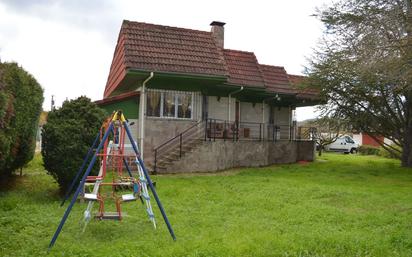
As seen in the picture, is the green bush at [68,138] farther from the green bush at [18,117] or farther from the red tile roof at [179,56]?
the red tile roof at [179,56]

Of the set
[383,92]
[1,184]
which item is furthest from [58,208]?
[383,92]

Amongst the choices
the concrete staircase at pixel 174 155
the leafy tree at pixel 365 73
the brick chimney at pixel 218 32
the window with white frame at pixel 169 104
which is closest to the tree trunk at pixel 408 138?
the leafy tree at pixel 365 73

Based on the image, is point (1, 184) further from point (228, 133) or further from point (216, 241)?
point (228, 133)

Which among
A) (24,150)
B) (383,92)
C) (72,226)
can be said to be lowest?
(72,226)

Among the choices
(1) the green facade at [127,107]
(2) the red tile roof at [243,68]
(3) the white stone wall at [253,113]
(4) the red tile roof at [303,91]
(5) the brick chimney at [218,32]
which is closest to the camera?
(1) the green facade at [127,107]

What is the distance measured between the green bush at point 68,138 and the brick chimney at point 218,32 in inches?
457

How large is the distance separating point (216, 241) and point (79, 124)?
6.04 m

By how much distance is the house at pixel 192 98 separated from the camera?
17.7 m

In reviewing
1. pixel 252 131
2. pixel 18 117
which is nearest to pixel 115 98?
pixel 18 117

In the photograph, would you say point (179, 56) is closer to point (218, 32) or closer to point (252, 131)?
point (218, 32)

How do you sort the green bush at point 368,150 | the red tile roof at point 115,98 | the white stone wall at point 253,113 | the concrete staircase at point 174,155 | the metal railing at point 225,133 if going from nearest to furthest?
1. the concrete staircase at point 174,155
2. the red tile roof at point 115,98
3. the metal railing at point 225,133
4. the white stone wall at point 253,113
5. the green bush at point 368,150

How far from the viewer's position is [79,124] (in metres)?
11.4

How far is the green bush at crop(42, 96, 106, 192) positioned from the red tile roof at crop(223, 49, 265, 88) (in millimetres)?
9798

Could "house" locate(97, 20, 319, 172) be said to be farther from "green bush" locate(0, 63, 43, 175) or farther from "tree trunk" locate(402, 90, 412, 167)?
"tree trunk" locate(402, 90, 412, 167)
